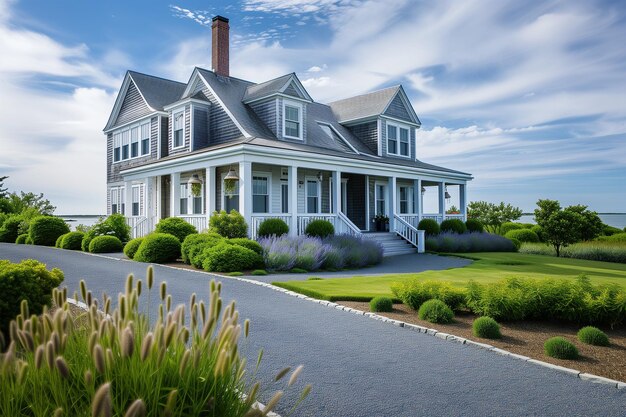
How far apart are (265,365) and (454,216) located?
25279 mm

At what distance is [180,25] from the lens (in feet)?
39.7

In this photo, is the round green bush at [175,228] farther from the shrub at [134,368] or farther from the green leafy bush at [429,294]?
the shrub at [134,368]

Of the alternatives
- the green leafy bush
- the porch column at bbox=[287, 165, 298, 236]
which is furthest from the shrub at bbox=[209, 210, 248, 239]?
the green leafy bush

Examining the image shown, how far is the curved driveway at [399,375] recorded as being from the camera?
4.53 m

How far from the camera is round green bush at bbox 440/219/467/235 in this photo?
2683cm

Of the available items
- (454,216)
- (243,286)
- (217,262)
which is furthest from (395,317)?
(454,216)

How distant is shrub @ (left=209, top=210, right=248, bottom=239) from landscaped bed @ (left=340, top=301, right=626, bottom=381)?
29.0ft

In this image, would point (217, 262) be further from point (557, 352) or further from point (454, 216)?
point (454, 216)

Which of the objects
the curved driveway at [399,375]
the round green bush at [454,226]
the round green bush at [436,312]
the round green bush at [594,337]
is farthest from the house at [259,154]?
the round green bush at [594,337]

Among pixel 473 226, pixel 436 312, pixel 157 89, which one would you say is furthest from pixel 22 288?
pixel 473 226

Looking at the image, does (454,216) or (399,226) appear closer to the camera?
(399,226)

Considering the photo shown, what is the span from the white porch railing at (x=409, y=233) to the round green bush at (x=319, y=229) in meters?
5.31

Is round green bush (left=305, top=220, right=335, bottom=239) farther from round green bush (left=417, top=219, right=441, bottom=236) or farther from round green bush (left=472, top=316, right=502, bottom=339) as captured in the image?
round green bush (left=472, top=316, right=502, bottom=339)

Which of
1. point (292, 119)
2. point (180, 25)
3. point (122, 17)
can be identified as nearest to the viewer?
point (122, 17)
